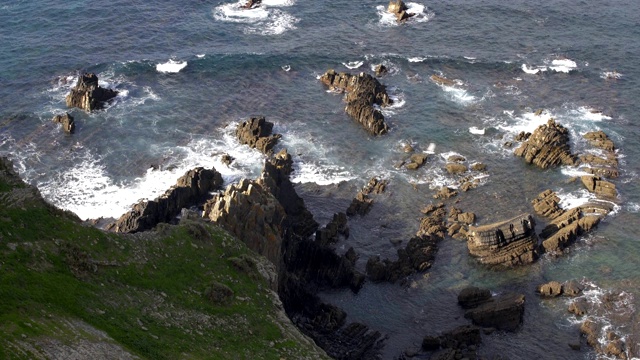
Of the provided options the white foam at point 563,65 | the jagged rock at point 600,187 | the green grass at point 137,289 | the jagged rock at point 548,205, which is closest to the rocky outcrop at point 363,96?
the jagged rock at point 548,205

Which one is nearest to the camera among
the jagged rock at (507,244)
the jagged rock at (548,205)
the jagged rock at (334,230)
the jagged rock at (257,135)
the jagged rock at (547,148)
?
the jagged rock at (507,244)

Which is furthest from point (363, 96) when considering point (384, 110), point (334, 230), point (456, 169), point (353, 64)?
point (334, 230)

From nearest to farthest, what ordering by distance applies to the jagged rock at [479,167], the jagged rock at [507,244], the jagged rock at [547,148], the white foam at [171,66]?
the jagged rock at [507,244], the jagged rock at [547,148], the jagged rock at [479,167], the white foam at [171,66]

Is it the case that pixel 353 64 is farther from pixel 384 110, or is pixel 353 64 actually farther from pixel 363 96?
pixel 384 110

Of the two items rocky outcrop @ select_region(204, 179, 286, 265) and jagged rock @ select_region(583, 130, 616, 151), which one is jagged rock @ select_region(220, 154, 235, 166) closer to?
rocky outcrop @ select_region(204, 179, 286, 265)

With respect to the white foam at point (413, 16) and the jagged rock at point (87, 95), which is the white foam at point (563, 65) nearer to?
the white foam at point (413, 16)

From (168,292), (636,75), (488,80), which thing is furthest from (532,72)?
(168,292)
